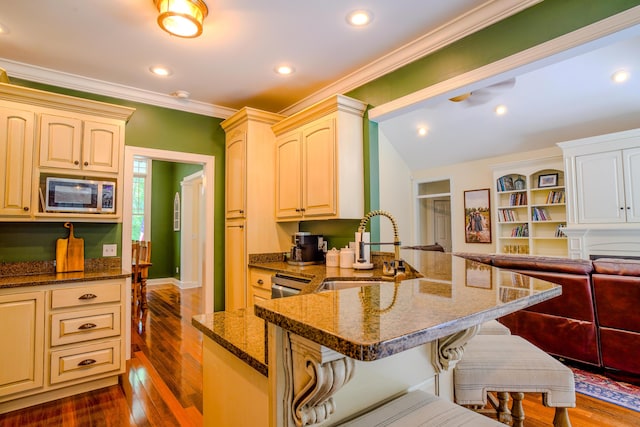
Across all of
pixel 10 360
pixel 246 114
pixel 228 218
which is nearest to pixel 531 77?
pixel 246 114

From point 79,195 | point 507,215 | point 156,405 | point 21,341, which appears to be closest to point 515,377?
point 156,405

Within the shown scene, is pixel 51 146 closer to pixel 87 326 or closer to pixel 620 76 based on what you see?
pixel 87 326

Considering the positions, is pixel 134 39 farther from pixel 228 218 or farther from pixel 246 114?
pixel 228 218

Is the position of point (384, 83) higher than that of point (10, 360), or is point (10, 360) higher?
point (384, 83)

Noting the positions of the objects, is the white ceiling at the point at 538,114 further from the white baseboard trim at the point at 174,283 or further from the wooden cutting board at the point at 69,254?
the white baseboard trim at the point at 174,283

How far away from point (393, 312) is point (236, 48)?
99.7 inches

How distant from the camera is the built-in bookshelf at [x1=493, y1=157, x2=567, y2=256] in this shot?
5676 mm

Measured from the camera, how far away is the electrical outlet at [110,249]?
10.2 ft

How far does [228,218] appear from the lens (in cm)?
371

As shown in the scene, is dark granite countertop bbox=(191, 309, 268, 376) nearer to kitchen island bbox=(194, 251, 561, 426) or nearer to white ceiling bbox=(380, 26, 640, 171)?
kitchen island bbox=(194, 251, 561, 426)

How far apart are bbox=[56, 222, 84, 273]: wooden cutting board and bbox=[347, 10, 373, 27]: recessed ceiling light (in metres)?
2.87

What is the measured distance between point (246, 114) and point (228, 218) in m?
1.15

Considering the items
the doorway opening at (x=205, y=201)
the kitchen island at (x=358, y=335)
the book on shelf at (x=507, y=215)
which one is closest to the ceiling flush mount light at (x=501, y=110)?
the book on shelf at (x=507, y=215)

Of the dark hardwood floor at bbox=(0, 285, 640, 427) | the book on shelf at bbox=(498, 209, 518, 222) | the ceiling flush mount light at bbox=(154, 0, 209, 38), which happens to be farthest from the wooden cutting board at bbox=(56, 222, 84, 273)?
the book on shelf at bbox=(498, 209, 518, 222)
